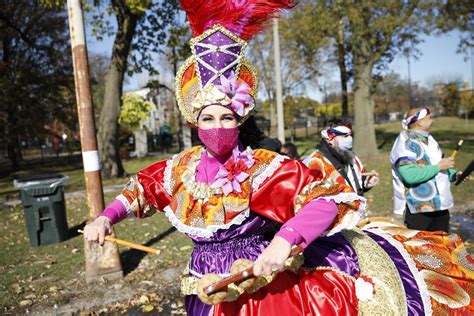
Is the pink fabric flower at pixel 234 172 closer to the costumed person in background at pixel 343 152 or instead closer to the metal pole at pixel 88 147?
the costumed person in background at pixel 343 152

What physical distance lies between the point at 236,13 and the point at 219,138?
0.73 m

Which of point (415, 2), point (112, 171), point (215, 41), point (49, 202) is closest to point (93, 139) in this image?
point (49, 202)

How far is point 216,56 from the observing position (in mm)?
2330

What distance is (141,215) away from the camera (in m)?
2.65

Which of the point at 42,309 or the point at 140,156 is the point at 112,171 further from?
the point at 140,156

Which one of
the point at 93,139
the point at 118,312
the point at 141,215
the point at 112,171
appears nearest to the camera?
the point at 141,215

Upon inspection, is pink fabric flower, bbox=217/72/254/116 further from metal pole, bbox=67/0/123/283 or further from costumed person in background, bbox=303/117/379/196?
metal pole, bbox=67/0/123/283

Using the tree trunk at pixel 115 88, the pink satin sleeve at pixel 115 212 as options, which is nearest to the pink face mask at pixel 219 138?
the pink satin sleeve at pixel 115 212

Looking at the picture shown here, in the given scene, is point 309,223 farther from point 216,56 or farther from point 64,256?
point 64,256

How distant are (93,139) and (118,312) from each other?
2.07 m

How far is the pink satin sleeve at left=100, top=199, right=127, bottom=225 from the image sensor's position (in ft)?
8.08

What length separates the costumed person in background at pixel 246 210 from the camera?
217cm

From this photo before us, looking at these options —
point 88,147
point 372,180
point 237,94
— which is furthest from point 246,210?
point 88,147

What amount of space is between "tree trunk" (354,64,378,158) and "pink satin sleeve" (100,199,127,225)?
642 inches
